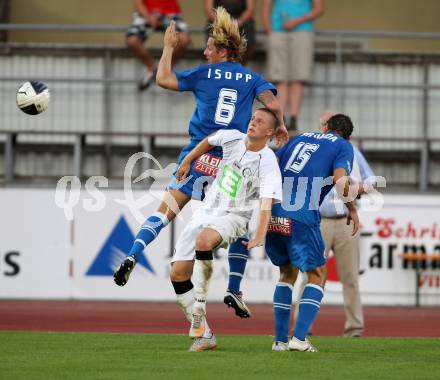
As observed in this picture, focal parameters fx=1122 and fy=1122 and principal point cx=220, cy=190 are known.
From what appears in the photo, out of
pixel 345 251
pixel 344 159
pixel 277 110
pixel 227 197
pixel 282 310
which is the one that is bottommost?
pixel 282 310

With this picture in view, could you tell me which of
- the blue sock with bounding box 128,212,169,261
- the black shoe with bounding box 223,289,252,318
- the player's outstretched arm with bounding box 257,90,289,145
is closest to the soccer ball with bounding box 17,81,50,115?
the blue sock with bounding box 128,212,169,261

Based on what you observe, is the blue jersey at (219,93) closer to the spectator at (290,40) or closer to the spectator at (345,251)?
the spectator at (345,251)

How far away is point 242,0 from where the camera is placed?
1738cm

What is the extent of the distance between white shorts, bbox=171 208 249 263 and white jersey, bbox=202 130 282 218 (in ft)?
0.21

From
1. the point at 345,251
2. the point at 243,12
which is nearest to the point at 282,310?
the point at 345,251

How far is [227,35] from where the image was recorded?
33.2ft

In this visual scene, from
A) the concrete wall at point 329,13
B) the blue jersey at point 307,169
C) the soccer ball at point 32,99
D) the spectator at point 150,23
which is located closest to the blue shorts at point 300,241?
the blue jersey at point 307,169

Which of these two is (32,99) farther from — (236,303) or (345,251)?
(345,251)

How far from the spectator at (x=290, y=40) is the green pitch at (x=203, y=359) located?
22.3 feet

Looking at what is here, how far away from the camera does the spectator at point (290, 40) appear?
17.5 metres

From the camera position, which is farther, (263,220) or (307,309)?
(307,309)

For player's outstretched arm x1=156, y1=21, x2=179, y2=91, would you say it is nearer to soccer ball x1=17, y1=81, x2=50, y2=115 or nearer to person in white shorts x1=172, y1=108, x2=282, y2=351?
person in white shorts x1=172, y1=108, x2=282, y2=351

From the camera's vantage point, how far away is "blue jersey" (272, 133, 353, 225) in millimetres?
9758

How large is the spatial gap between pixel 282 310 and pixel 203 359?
1.14 m
